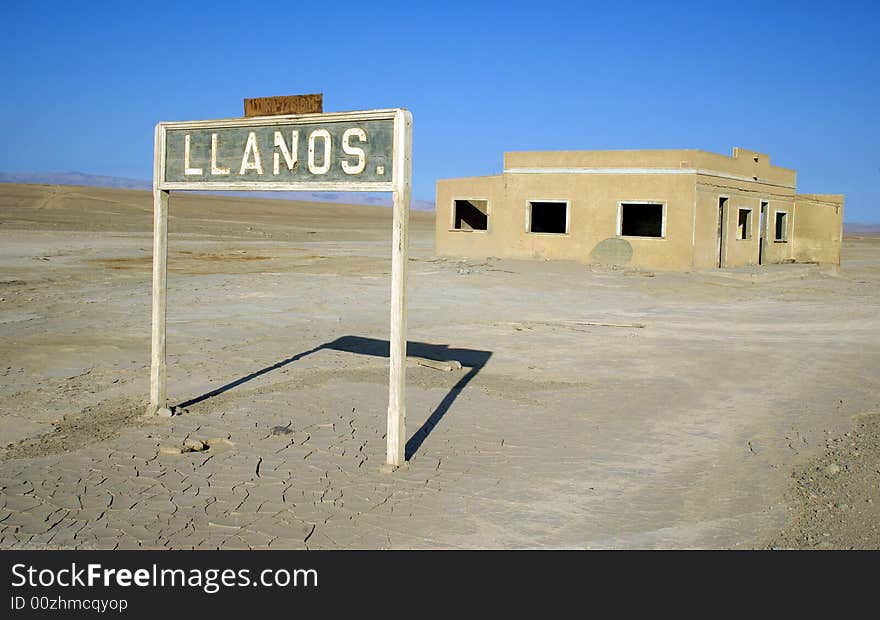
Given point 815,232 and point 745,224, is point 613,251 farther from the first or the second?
point 815,232

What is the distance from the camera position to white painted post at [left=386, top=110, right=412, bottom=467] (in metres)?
6.19

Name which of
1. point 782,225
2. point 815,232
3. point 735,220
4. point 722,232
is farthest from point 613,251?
point 815,232

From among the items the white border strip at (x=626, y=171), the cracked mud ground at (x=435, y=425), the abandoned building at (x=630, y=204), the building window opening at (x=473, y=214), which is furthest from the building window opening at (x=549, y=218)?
the cracked mud ground at (x=435, y=425)

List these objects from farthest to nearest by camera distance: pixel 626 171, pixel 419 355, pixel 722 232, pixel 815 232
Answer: pixel 815 232 < pixel 722 232 < pixel 626 171 < pixel 419 355

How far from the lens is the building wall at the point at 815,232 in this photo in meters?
31.2

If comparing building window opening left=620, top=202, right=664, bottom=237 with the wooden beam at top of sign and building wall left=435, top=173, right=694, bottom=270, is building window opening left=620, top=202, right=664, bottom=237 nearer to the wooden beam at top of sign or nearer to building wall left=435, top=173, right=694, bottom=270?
building wall left=435, top=173, right=694, bottom=270

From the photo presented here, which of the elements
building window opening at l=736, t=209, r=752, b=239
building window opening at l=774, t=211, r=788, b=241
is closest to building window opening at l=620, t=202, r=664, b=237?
building window opening at l=736, t=209, r=752, b=239

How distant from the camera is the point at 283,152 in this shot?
693 centimetres

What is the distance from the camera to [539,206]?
3144 centimetres

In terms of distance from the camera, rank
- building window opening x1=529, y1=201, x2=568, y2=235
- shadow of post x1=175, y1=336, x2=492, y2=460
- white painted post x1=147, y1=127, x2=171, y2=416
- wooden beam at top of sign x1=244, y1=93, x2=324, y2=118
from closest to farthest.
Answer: wooden beam at top of sign x1=244, y1=93, x2=324, y2=118
white painted post x1=147, y1=127, x2=171, y2=416
shadow of post x1=175, y1=336, x2=492, y2=460
building window opening x1=529, y1=201, x2=568, y2=235

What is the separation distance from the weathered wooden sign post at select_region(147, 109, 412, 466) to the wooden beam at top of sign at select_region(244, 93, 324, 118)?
0.26 ft

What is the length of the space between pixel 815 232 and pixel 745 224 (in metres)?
5.11

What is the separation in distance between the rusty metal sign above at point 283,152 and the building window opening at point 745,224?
22.8 metres
